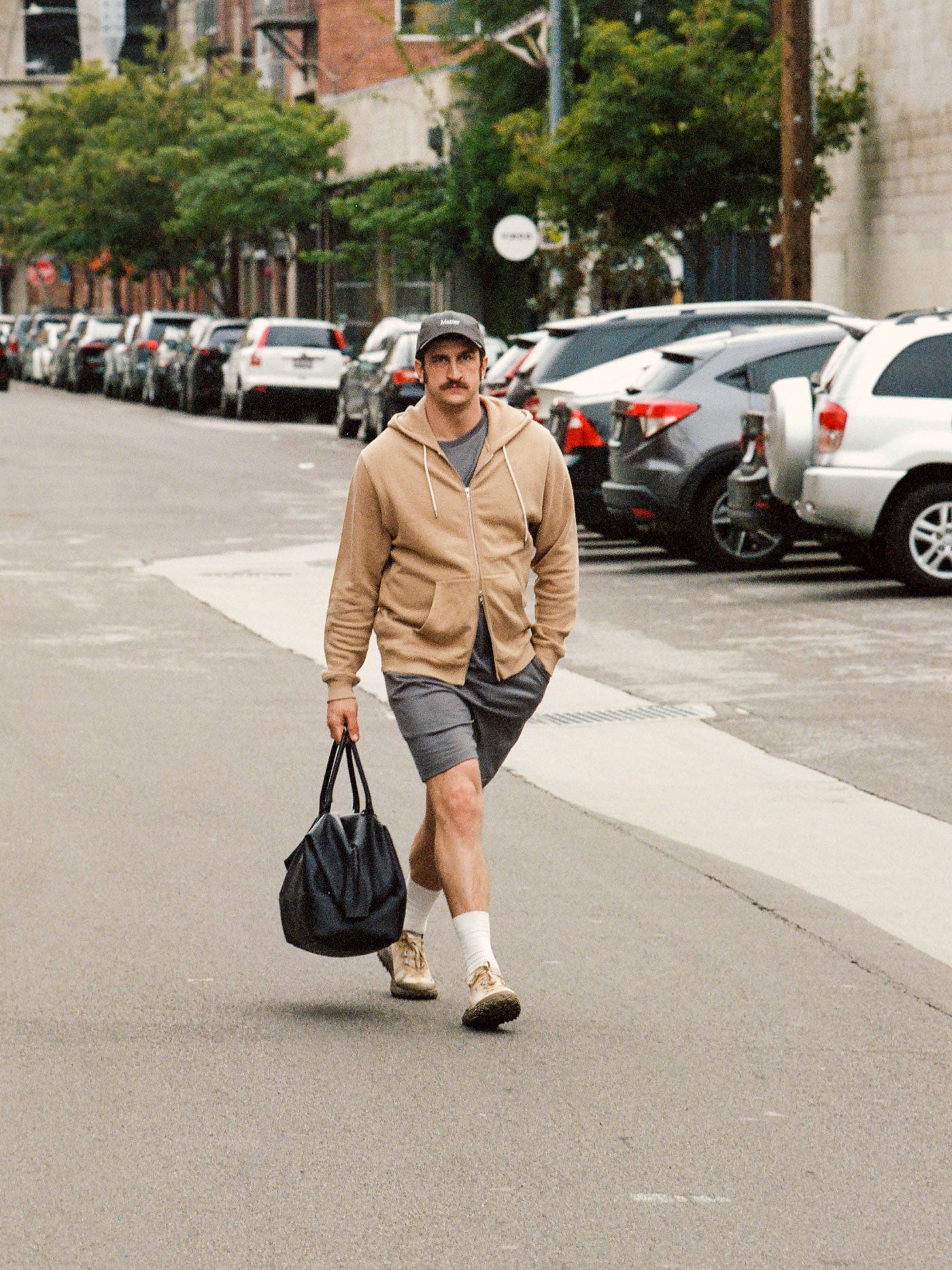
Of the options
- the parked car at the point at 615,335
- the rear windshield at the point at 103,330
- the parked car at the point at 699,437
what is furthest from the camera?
the rear windshield at the point at 103,330

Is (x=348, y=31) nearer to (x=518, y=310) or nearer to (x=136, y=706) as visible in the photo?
(x=518, y=310)

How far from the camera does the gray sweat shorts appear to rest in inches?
235

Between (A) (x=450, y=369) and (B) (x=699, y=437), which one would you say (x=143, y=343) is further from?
(A) (x=450, y=369)

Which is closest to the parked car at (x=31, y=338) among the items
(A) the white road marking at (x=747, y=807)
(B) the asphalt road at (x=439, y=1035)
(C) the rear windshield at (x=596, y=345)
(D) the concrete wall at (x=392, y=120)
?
(D) the concrete wall at (x=392, y=120)

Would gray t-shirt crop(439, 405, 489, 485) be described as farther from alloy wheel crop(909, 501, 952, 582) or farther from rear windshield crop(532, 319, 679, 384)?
rear windshield crop(532, 319, 679, 384)

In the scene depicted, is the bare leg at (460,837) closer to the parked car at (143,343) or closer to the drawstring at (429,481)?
the drawstring at (429,481)

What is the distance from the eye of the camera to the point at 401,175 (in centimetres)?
4634

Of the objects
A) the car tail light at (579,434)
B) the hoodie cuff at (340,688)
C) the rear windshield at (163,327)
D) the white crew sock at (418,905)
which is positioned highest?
the rear windshield at (163,327)

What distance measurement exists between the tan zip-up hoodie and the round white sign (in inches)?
1115

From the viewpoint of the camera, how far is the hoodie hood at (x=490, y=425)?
599 centimetres

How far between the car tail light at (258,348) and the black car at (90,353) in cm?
1575

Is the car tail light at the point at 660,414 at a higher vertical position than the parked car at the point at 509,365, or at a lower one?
lower

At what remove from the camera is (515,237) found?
3434cm

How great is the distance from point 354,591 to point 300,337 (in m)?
33.7
